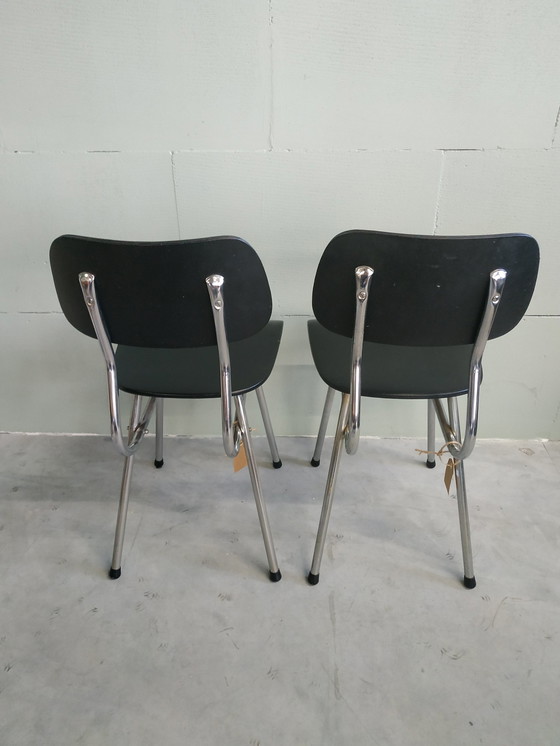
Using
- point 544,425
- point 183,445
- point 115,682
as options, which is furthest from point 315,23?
point 115,682

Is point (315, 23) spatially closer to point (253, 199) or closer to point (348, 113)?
point (348, 113)

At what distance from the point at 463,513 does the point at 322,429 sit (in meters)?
0.51

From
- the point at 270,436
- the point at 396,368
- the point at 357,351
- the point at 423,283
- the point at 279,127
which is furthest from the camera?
the point at 270,436

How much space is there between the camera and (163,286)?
2.80 feet

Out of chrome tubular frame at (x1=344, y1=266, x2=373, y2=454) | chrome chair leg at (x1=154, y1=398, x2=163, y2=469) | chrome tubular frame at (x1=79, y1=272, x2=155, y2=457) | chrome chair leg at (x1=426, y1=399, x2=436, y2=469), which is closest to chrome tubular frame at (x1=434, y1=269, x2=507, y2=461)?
chrome tubular frame at (x1=344, y1=266, x2=373, y2=454)

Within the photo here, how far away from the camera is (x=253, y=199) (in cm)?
133

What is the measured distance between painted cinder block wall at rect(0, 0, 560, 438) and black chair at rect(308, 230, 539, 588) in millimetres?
504

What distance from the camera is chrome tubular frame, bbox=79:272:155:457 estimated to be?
34.0 inches

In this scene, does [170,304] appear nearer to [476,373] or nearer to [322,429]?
[476,373]

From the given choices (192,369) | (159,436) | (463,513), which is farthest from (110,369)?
(463,513)

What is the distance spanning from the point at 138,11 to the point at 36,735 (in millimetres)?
1566

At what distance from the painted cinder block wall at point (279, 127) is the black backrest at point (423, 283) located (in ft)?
1.72

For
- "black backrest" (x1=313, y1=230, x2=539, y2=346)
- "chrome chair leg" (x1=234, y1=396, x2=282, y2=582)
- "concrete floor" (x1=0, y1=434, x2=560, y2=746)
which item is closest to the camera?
"black backrest" (x1=313, y1=230, x2=539, y2=346)

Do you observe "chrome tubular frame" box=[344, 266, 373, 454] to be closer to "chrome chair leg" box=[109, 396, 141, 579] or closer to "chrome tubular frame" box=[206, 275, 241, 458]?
"chrome tubular frame" box=[206, 275, 241, 458]
